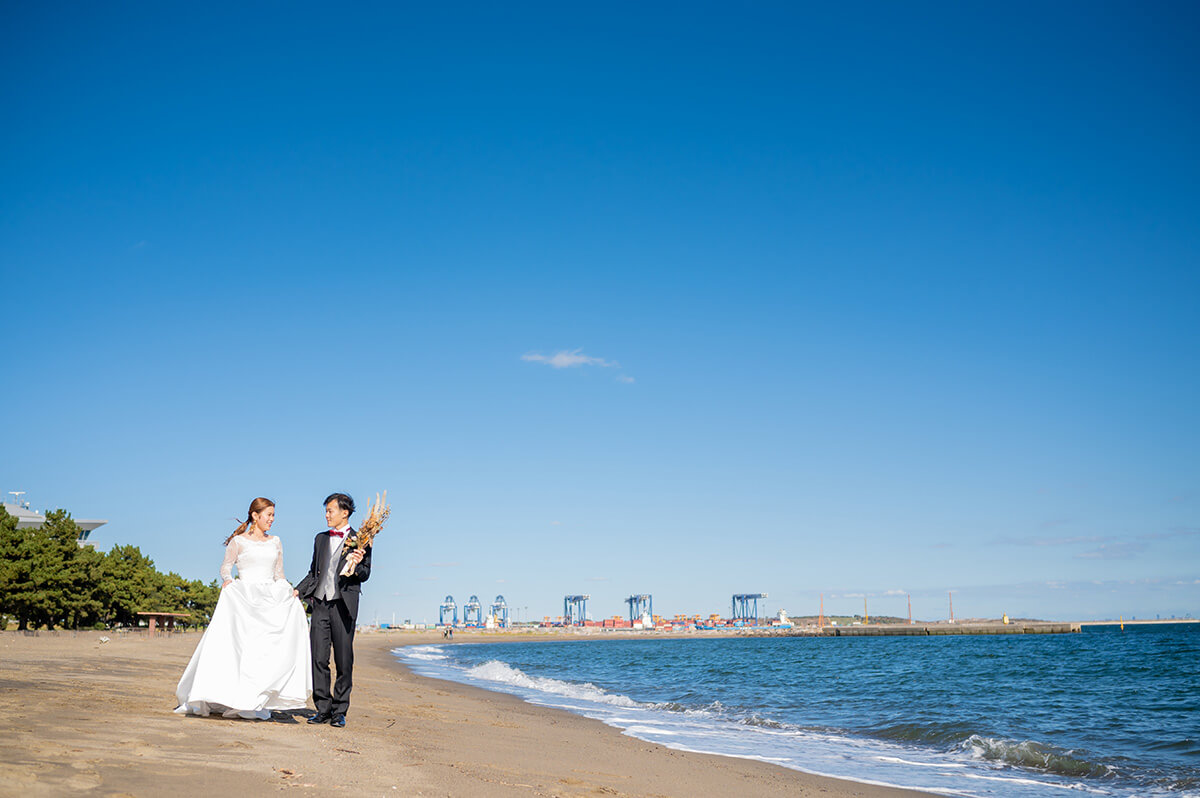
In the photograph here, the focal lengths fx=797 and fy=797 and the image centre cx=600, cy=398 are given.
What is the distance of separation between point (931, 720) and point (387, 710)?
1016 cm

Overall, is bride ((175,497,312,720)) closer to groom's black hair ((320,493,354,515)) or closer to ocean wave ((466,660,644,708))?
groom's black hair ((320,493,354,515))

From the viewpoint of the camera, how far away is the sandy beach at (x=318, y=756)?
4656 mm

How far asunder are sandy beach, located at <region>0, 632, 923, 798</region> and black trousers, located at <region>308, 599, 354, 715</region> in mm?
296

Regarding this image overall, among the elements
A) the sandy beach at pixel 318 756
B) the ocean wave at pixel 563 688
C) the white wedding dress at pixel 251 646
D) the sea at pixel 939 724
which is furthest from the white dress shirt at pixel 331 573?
the ocean wave at pixel 563 688

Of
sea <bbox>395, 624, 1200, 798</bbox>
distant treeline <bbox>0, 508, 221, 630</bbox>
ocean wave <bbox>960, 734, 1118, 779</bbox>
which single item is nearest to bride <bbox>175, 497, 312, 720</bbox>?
sea <bbox>395, 624, 1200, 798</bbox>

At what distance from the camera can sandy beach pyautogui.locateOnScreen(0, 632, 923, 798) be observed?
4.66m

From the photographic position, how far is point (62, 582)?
128ft

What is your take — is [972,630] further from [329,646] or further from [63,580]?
[329,646]

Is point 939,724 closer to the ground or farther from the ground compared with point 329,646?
closer to the ground

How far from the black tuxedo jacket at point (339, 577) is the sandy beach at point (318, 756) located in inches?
45.0

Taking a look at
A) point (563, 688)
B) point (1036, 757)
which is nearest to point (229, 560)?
point (1036, 757)

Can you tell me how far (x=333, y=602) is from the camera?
7.56 meters

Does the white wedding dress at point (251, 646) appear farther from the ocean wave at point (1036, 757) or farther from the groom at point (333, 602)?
the ocean wave at point (1036, 757)

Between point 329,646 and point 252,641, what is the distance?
760mm
